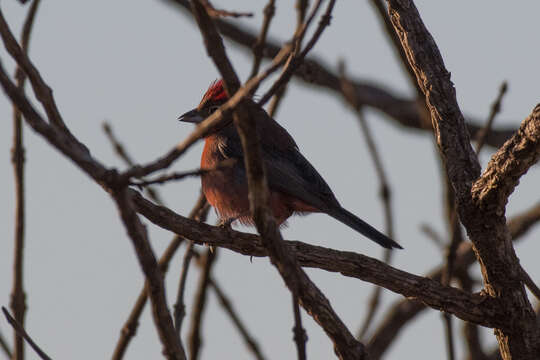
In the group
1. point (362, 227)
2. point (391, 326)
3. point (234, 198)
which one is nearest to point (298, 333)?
point (362, 227)

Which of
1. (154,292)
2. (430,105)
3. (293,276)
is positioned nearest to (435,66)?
(430,105)

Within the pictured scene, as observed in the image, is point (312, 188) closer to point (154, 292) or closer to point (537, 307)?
point (537, 307)

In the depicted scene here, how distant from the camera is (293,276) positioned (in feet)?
12.1

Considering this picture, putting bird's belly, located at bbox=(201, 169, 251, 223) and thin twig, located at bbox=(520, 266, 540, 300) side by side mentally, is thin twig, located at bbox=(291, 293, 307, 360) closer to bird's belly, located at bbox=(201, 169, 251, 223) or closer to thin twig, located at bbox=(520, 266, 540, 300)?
thin twig, located at bbox=(520, 266, 540, 300)

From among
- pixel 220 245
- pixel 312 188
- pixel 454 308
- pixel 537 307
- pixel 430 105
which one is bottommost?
pixel 454 308

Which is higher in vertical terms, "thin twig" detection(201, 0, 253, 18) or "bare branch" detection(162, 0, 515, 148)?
"bare branch" detection(162, 0, 515, 148)

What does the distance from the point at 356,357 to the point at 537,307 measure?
11.7 feet

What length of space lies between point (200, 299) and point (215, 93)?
2387 mm

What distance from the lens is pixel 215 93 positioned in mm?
8625

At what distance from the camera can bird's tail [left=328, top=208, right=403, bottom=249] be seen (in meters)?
7.12

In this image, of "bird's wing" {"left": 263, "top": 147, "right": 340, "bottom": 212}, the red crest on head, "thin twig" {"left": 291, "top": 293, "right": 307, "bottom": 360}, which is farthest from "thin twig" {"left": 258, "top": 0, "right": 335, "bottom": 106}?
the red crest on head

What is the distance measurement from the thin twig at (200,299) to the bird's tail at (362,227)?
111 cm

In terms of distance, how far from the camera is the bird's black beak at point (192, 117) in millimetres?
8625

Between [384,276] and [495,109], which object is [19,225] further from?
[495,109]
